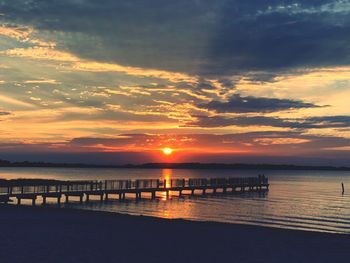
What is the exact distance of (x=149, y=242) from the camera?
1767 centimetres

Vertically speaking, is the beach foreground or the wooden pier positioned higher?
the wooden pier

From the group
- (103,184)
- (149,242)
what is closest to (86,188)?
(103,184)

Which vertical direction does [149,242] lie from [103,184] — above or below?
below

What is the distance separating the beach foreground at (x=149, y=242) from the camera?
14.7 m

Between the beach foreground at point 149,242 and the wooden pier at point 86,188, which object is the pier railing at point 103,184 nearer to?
the wooden pier at point 86,188

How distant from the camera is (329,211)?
47625 millimetres

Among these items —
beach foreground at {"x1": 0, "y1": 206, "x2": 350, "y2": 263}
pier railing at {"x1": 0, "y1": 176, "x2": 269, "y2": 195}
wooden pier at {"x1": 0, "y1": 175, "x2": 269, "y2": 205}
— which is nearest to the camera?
beach foreground at {"x1": 0, "y1": 206, "x2": 350, "y2": 263}

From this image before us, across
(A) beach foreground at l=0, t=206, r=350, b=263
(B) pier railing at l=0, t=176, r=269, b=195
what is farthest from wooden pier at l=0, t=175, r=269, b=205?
(A) beach foreground at l=0, t=206, r=350, b=263

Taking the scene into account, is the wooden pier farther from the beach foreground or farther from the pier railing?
the beach foreground

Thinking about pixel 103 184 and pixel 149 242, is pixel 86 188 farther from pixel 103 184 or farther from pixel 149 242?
Result: pixel 149 242

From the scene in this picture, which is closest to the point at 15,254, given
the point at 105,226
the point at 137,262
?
the point at 137,262

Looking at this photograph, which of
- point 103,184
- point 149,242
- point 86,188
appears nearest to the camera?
point 149,242

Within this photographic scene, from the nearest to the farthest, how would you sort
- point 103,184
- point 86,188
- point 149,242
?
point 149,242, point 86,188, point 103,184

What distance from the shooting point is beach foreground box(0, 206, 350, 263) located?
48.2ft
